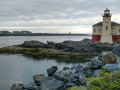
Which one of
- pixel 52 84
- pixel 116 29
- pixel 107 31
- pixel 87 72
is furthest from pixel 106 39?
pixel 52 84

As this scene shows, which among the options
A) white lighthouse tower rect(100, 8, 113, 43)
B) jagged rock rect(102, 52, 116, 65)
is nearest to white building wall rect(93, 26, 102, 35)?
white lighthouse tower rect(100, 8, 113, 43)

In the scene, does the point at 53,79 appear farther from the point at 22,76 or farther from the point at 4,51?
the point at 4,51

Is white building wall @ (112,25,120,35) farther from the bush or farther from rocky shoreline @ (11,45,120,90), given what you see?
the bush

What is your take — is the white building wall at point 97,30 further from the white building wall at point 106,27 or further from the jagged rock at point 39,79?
the jagged rock at point 39,79

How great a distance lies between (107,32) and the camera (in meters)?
64.2

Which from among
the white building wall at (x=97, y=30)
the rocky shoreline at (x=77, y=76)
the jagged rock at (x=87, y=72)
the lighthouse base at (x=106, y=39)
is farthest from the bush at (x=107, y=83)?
the white building wall at (x=97, y=30)

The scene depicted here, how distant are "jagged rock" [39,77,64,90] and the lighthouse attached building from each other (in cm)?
4284

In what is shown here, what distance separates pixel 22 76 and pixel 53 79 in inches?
399

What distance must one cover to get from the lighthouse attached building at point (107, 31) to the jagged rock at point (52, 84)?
4284cm

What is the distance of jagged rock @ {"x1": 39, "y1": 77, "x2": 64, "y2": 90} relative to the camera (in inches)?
849

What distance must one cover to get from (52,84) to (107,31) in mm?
43726

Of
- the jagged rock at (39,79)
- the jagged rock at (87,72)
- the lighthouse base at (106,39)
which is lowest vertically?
the jagged rock at (39,79)

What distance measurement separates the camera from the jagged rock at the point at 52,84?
21564 millimetres

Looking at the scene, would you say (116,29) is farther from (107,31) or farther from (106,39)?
(106,39)
